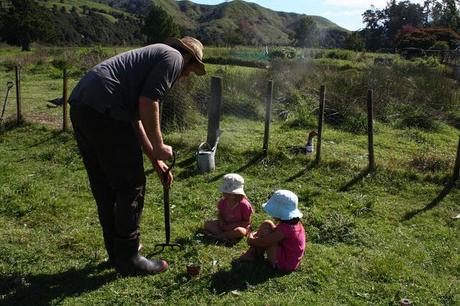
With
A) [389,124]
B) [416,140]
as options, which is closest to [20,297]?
[416,140]

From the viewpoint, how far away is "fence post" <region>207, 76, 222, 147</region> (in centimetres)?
878

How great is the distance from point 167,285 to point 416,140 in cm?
876

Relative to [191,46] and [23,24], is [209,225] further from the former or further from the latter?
[23,24]

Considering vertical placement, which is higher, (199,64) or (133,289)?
(199,64)

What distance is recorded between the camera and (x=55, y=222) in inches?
227

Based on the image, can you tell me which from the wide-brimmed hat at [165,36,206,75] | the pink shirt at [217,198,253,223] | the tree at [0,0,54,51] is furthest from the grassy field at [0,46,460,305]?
the tree at [0,0,54,51]

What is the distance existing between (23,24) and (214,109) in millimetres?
51611

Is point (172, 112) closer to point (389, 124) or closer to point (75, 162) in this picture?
point (75, 162)

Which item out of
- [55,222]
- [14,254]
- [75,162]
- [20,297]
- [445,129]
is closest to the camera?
[20,297]

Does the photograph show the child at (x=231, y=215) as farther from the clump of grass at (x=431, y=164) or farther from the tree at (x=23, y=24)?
the tree at (x=23, y=24)

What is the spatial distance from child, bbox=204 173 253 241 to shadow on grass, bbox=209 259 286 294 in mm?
595

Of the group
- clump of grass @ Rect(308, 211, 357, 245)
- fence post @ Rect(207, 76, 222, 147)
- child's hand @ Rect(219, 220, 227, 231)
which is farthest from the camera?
fence post @ Rect(207, 76, 222, 147)

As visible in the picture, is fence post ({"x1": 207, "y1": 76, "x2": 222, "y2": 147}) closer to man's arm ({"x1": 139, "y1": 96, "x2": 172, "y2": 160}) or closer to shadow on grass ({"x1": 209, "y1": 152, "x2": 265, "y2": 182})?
shadow on grass ({"x1": 209, "y1": 152, "x2": 265, "y2": 182})

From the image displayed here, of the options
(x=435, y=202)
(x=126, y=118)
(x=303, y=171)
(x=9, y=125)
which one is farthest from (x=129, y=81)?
(x=9, y=125)
